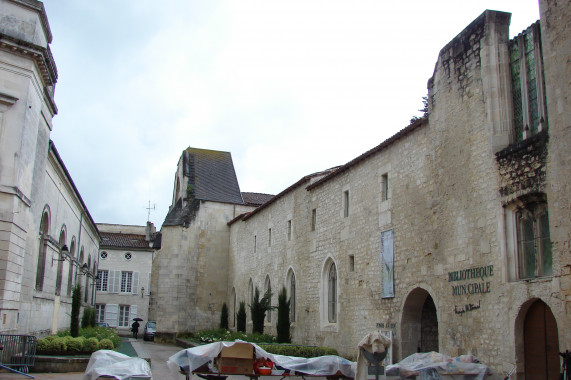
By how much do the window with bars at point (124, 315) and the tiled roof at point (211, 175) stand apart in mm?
16779

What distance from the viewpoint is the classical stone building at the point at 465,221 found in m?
10.5

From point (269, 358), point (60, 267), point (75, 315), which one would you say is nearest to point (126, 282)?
point (60, 267)

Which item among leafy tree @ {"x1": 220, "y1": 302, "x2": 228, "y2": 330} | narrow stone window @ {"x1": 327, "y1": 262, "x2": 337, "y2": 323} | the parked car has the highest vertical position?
narrow stone window @ {"x1": 327, "y1": 262, "x2": 337, "y2": 323}

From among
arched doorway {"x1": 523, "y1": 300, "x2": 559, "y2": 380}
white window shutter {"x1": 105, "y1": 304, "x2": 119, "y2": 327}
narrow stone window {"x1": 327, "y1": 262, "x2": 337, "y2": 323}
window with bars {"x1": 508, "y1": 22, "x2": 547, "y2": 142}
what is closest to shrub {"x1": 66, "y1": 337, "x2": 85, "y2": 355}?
narrow stone window {"x1": 327, "y1": 262, "x2": 337, "y2": 323}

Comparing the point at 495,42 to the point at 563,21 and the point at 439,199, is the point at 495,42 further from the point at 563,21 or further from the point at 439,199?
the point at 439,199

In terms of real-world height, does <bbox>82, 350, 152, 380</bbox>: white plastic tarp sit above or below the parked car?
above

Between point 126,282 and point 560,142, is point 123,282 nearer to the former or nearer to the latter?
point 126,282

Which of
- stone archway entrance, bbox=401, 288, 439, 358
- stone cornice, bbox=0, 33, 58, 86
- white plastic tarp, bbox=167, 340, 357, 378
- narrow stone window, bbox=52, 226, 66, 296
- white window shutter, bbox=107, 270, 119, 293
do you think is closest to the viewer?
white plastic tarp, bbox=167, 340, 357, 378

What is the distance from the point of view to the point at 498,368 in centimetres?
1133

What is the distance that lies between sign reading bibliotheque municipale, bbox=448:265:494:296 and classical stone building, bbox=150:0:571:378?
0.04 meters

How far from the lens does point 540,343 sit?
422 inches

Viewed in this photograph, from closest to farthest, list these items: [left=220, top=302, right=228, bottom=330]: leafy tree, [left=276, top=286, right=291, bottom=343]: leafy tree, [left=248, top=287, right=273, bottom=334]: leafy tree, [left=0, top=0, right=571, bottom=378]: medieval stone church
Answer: [left=0, top=0, right=571, bottom=378]: medieval stone church → [left=276, top=286, right=291, bottom=343]: leafy tree → [left=248, top=287, right=273, bottom=334]: leafy tree → [left=220, top=302, right=228, bottom=330]: leafy tree

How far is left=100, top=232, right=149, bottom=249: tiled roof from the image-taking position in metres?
48.2

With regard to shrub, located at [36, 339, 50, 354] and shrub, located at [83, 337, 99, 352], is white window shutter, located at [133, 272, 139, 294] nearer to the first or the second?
shrub, located at [83, 337, 99, 352]
